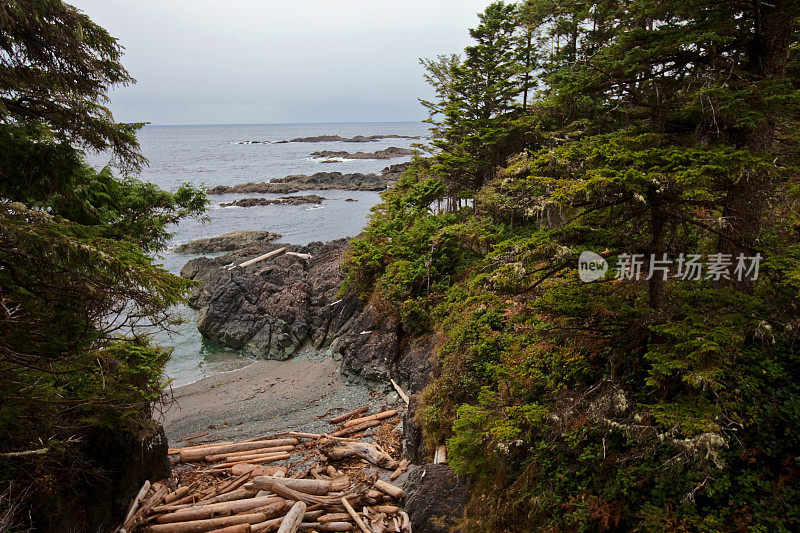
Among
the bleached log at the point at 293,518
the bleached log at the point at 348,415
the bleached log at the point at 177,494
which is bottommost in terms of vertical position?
the bleached log at the point at 348,415

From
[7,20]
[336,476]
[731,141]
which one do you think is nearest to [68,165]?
[7,20]

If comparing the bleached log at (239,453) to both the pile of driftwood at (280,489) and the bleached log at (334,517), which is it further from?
the bleached log at (334,517)

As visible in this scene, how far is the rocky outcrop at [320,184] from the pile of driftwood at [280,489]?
4811 cm

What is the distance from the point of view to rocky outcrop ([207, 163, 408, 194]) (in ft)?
191

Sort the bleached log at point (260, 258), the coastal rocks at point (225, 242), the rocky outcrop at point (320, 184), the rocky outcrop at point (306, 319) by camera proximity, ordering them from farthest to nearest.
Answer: the rocky outcrop at point (320, 184) → the coastal rocks at point (225, 242) → the bleached log at point (260, 258) → the rocky outcrop at point (306, 319)

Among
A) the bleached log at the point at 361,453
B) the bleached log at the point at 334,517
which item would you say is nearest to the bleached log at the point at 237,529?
the bleached log at the point at 334,517

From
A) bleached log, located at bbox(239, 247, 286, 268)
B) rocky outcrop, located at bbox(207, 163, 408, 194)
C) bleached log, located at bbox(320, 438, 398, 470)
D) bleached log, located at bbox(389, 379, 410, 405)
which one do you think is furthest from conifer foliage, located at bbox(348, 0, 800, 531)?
rocky outcrop, located at bbox(207, 163, 408, 194)

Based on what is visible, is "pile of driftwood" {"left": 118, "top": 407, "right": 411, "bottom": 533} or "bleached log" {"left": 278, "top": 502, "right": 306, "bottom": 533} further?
"pile of driftwood" {"left": 118, "top": 407, "right": 411, "bottom": 533}

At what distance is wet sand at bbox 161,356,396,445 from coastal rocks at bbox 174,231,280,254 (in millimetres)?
17584

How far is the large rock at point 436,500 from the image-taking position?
737 cm

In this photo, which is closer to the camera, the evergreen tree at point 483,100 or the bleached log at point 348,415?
the bleached log at point 348,415

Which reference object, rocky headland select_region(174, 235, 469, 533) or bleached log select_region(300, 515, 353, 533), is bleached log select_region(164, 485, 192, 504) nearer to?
bleached log select_region(300, 515, 353, 533)

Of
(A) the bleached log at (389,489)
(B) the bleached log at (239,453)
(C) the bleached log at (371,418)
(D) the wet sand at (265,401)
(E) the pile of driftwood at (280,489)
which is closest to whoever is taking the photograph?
(E) the pile of driftwood at (280,489)

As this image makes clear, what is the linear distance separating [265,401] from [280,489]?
7346 millimetres
